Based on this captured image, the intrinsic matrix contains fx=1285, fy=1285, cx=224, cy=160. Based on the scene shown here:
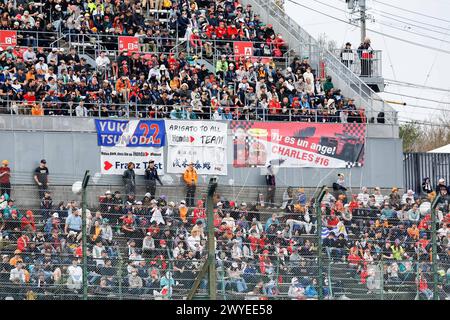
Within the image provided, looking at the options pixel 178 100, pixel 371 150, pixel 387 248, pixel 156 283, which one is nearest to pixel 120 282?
pixel 156 283

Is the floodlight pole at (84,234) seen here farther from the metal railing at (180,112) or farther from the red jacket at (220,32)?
the red jacket at (220,32)

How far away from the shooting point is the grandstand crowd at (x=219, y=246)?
56.3 ft

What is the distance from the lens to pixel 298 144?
123 feet

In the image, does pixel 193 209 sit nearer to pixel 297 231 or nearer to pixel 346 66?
pixel 297 231

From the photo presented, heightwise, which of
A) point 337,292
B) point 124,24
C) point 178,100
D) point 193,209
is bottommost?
point 337,292

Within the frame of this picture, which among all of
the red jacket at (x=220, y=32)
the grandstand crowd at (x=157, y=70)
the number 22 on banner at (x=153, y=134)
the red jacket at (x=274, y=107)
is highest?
the red jacket at (x=220, y=32)

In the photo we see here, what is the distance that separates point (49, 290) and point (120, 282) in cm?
97

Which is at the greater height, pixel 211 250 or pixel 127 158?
pixel 127 158

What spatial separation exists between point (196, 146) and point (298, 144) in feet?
10.9

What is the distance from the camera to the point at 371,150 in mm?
38719

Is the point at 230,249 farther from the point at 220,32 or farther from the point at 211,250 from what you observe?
the point at 220,32

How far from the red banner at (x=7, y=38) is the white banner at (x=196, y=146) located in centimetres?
488

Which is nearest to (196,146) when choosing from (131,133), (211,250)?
(131,133)

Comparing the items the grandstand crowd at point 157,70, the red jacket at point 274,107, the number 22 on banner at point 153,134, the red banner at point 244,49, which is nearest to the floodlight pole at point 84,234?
the grandstand crowd at point 157,70
